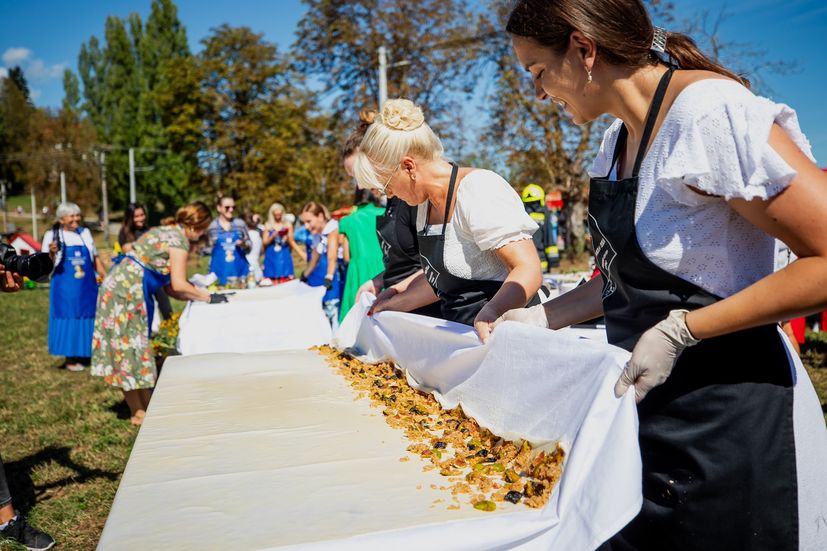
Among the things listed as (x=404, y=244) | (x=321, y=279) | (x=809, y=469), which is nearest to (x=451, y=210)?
(x=404, y=244)

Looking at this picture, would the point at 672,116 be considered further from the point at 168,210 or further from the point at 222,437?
the point at 168,210

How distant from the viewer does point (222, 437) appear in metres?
1.96

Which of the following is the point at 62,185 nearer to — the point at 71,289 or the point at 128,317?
the point at 71,289

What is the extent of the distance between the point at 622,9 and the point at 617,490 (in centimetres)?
87

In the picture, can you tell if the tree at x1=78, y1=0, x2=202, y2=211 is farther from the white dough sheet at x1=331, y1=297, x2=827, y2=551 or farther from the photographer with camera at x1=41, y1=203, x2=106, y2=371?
the white dough sheet at x1=331, y1=297, x2=827, y2=551

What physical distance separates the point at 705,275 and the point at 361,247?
172 inches

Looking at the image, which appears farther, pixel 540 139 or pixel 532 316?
pixel 540 139

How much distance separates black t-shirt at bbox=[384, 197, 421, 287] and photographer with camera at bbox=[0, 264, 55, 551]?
1595 mm

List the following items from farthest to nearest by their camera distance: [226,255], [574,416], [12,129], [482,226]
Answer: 1. [12,129]
2. [226,255]
3. [482,226]
4. [574,416]

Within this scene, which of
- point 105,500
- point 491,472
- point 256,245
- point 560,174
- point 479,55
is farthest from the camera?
point 479,55

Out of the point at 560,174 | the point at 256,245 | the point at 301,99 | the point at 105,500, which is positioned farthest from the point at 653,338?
the point at 301,99

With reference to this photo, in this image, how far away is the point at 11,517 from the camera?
3088mm

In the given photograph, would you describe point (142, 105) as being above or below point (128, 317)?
above

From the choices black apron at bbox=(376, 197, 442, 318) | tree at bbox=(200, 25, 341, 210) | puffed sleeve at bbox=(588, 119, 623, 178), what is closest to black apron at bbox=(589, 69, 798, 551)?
puffed sleeve at bbox=(588, 119, 623, 178)
